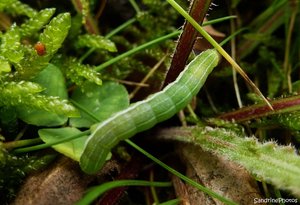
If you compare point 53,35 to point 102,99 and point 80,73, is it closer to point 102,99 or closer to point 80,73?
point 80,73

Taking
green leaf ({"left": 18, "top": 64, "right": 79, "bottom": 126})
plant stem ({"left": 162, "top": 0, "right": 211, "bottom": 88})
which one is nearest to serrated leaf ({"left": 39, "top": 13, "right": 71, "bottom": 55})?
green leaf ({"left": 18, "top": 64, "right": 79, "bottom": 126})

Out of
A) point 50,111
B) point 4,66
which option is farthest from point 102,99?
point 4,66

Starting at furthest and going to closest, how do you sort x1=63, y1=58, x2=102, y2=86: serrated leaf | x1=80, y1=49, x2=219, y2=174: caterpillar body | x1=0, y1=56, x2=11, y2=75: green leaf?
x1=63, y1=58, x2=102, y2=86: serrated leaf < x1=0, y1=56, x2=11, y2=75: green leaf < x1=80, y1=49, x2=219, y2=174: caterpillar body

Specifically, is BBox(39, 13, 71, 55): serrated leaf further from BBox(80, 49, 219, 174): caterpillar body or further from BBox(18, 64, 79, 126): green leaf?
BBox(80, 49, 219, 174): caterpillar body

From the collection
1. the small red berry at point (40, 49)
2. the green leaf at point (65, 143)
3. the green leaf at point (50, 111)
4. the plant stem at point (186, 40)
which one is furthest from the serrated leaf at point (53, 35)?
the plant stem at point (186, 40)

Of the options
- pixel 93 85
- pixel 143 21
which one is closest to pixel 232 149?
pixel 93 85

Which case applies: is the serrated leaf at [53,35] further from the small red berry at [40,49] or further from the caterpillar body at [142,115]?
the caterpillar body at [142,115]
